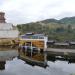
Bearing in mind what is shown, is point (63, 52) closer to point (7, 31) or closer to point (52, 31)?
point (7, 31)

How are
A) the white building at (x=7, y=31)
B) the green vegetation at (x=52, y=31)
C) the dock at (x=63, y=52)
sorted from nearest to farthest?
the dock at (x=63, y=52)
the white building at (x=7, y=31)
the green vegetation at (x=52, y=31)

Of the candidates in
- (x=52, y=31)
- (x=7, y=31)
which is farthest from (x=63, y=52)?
(x=52, y=31)

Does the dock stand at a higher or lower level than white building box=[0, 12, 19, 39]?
lower

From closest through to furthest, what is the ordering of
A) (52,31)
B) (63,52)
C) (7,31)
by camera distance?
(63,52), (7,31), (52,31)

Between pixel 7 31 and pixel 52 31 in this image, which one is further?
pixel 52 31

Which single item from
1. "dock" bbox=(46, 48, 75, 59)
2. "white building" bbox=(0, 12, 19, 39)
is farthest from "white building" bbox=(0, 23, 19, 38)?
"dock" bbox=(46, 48, 75, 59)

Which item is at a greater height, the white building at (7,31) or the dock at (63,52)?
the white building at (7,31)

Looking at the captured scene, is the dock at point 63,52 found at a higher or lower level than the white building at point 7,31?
lower

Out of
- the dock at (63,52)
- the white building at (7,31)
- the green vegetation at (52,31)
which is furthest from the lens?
the green vegetation at (52,31)

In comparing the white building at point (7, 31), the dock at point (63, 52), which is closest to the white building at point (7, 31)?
the white building at point (7, 31)

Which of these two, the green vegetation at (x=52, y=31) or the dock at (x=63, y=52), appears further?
the green vegetation at (x=52, y=31)

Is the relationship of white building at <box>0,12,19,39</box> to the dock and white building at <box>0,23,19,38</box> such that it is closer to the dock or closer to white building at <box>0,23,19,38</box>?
white building at <box>0,23,19,38</box>

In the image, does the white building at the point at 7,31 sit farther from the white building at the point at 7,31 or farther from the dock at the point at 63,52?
the dock at the point at 63,52

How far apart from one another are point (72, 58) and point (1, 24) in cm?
2989
